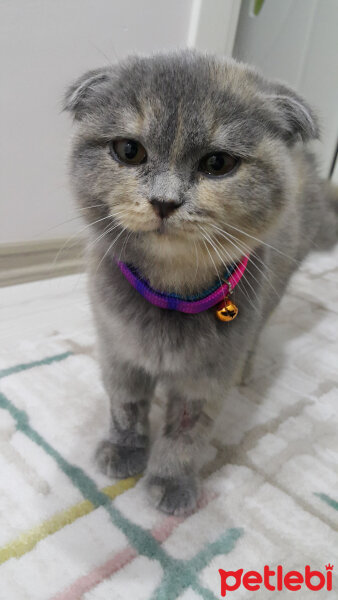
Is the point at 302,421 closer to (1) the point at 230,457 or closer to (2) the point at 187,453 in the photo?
(1) the point at 230,457

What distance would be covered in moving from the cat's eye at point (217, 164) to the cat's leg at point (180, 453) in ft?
1.17

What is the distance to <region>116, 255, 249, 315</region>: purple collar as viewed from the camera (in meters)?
0.66

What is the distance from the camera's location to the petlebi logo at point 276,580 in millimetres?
667

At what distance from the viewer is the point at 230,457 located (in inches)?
34.9

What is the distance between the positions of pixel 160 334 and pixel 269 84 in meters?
0.40

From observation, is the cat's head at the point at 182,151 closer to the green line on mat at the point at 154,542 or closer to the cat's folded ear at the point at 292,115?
the cat's folded ear at the point at 292,115

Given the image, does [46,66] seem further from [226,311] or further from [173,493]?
[173,493]

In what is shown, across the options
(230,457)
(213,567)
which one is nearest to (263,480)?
(230,457)

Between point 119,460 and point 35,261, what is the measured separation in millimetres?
779

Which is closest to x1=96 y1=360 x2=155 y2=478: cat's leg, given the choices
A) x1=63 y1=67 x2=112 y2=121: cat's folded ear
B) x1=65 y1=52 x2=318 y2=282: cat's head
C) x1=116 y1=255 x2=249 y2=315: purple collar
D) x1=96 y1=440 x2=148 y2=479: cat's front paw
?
x1=96 y1=440 x2=148 y2=479: cat's front paw

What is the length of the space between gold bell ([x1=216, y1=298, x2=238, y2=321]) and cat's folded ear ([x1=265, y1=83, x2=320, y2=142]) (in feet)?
0.83

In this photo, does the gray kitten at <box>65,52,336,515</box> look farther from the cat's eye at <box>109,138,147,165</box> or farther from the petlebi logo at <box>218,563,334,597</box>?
the petlebi logo at <box>218,563,334,597</box>

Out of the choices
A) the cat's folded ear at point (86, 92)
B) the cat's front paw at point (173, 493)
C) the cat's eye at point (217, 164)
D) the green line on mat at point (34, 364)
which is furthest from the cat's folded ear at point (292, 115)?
the green line on mat at point (34, 364)

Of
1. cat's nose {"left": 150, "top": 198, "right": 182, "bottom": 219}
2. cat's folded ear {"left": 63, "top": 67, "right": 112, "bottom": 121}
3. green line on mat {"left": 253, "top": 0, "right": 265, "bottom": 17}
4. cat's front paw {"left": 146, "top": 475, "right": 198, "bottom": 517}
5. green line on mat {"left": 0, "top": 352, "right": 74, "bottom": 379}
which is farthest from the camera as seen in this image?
green line on mat {"left": 253, "top": 0, "right": 265, "bottom": 17}
